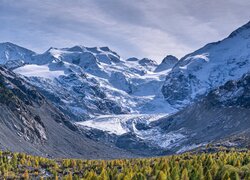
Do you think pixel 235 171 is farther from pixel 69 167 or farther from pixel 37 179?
pixel 69 167

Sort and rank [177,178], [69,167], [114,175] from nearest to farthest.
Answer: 1. [177,178]
2. [114,175]
3. [69,167]

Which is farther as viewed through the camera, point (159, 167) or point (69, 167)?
point (69, 167)

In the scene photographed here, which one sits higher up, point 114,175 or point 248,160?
point 248,160

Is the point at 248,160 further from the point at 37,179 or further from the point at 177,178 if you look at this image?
the point at 37,179

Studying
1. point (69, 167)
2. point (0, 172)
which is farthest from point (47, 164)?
point (0, 172)

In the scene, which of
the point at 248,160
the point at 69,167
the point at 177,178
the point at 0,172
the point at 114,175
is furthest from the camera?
the point at 69,167

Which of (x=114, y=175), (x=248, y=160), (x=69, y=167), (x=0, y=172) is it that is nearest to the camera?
(x=114, y=175)

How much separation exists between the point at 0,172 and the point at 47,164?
101 feet

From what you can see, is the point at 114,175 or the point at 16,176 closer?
the point at 114,175

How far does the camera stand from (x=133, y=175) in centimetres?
9012

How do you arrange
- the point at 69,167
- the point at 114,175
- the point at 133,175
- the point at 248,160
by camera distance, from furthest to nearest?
the point at 69,167 < the point at 248,160 < the point at 114,175 < the point at 133,175

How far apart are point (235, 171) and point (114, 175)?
27025 millimetres

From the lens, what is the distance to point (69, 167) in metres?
142

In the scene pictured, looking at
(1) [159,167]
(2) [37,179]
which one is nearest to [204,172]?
(1) [159,167]
